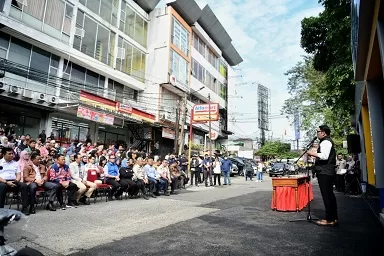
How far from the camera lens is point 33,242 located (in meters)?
4.31

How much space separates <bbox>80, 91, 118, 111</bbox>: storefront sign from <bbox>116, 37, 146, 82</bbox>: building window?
471 cm

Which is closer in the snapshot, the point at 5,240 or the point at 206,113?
the point at 5,240

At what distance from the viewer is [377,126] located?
6.36 meters

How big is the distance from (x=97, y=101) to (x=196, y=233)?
13.9 metres

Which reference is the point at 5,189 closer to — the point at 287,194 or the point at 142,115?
the point at 287,194

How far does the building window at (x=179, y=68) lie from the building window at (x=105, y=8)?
6.30 metres

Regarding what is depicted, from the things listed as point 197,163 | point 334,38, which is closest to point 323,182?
point 334,38

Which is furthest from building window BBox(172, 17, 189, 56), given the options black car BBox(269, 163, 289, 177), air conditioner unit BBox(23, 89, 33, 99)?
black car BBox(269, 163, 289, 177)

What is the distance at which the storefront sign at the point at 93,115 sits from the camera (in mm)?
15733

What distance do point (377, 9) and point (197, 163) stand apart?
1377 centimetres

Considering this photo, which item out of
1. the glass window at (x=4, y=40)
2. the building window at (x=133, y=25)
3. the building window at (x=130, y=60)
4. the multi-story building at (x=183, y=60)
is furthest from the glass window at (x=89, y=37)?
the multi-story building at (x=183, y=60)

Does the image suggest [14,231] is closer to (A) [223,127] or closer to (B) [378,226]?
(B) [378,226]

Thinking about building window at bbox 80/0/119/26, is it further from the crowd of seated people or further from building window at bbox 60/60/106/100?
the crowd of seated people

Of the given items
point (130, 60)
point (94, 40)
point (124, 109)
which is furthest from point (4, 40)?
point (130, 60)
